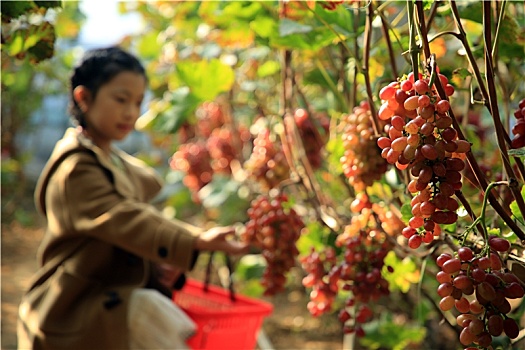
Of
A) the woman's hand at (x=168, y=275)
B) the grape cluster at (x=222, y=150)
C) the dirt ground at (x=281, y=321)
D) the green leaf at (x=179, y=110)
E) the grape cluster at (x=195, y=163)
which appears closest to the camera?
the green leaf at (x=179, y=110)

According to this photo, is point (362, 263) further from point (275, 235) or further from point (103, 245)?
point (103, 245)

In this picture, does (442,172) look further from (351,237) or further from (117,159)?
(117,159)

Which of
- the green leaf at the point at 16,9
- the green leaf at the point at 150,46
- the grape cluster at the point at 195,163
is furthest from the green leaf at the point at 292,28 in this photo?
the green leaf at the point at 150,46

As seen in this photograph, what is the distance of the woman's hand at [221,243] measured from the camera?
1.38 metres

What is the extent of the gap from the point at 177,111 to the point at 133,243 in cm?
35

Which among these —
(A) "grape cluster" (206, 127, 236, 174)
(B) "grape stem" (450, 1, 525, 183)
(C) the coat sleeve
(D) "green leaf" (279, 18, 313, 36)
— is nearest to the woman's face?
(C) the coat sleeve

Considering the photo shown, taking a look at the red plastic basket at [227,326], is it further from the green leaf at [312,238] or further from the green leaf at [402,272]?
the green leaf at [402,272]

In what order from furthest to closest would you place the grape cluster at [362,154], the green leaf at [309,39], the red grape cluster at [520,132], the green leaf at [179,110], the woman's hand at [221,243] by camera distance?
the green leaf at [179,110]
the woman's hand at [221,243]
the green leaf at [309,39]
the grape cluster at [362,154]
the red grape cluster at [520,132]

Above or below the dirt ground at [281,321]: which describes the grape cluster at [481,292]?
above

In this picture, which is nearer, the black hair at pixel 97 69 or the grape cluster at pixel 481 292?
the grape cluster at pixel 481 292

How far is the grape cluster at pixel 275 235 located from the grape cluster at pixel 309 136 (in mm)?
336

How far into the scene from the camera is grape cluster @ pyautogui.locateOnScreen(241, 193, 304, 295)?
1283 mm

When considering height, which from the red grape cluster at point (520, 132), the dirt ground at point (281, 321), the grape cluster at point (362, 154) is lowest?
the dirt ground at point (281, 321)

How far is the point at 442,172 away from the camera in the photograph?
63 centimetres
